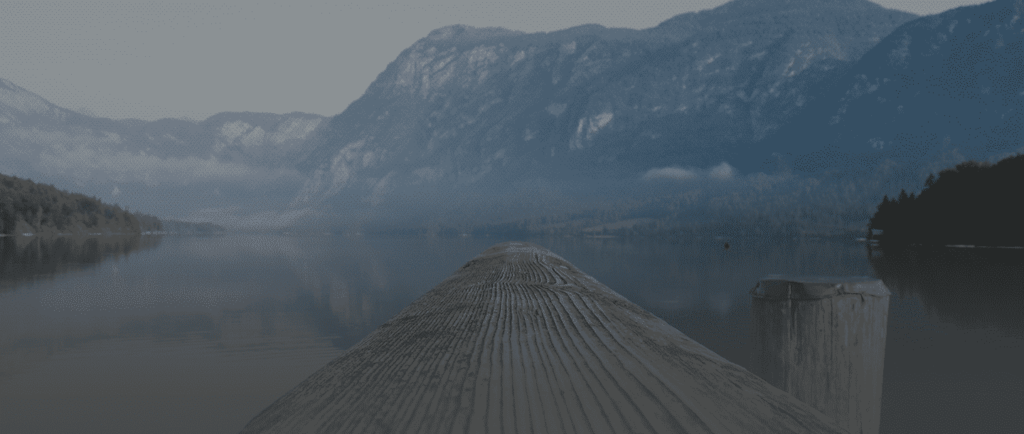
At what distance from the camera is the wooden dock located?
4.43ft

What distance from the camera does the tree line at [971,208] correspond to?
7856 cm

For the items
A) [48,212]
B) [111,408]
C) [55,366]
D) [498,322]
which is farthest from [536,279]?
[48,212]

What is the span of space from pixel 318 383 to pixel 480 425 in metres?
0.70

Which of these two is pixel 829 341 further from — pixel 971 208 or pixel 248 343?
pixel 971 208

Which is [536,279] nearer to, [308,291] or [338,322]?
[338,322]

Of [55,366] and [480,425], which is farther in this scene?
Result: [55,366]

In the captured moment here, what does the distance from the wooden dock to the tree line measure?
325 feet

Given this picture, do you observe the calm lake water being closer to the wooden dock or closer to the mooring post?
the mooring post

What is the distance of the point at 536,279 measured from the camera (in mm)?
4461

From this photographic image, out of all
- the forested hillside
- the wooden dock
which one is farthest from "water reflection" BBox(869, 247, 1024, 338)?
the forested hillside

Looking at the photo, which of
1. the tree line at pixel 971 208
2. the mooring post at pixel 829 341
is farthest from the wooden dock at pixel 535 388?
the tree line at pixel 971 208

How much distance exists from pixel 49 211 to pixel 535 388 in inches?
7111

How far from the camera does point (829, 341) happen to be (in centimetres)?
237

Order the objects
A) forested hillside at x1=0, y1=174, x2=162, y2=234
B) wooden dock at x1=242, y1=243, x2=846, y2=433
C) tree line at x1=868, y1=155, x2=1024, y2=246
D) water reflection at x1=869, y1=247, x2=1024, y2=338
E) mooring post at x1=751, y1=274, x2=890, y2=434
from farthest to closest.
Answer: forested hillside at x1=0, y1=174, x2=162, y2=234 → tree line at x1=868, y1=155, x2=1024, y2=246 → water reflection at x1=869, y1=247, x2=1024, y2=338 → mooring post at x1=751, y1=274, x2=890, y2=434 → wooden dock at x1=242, y1=243, x2=846, y2=433
